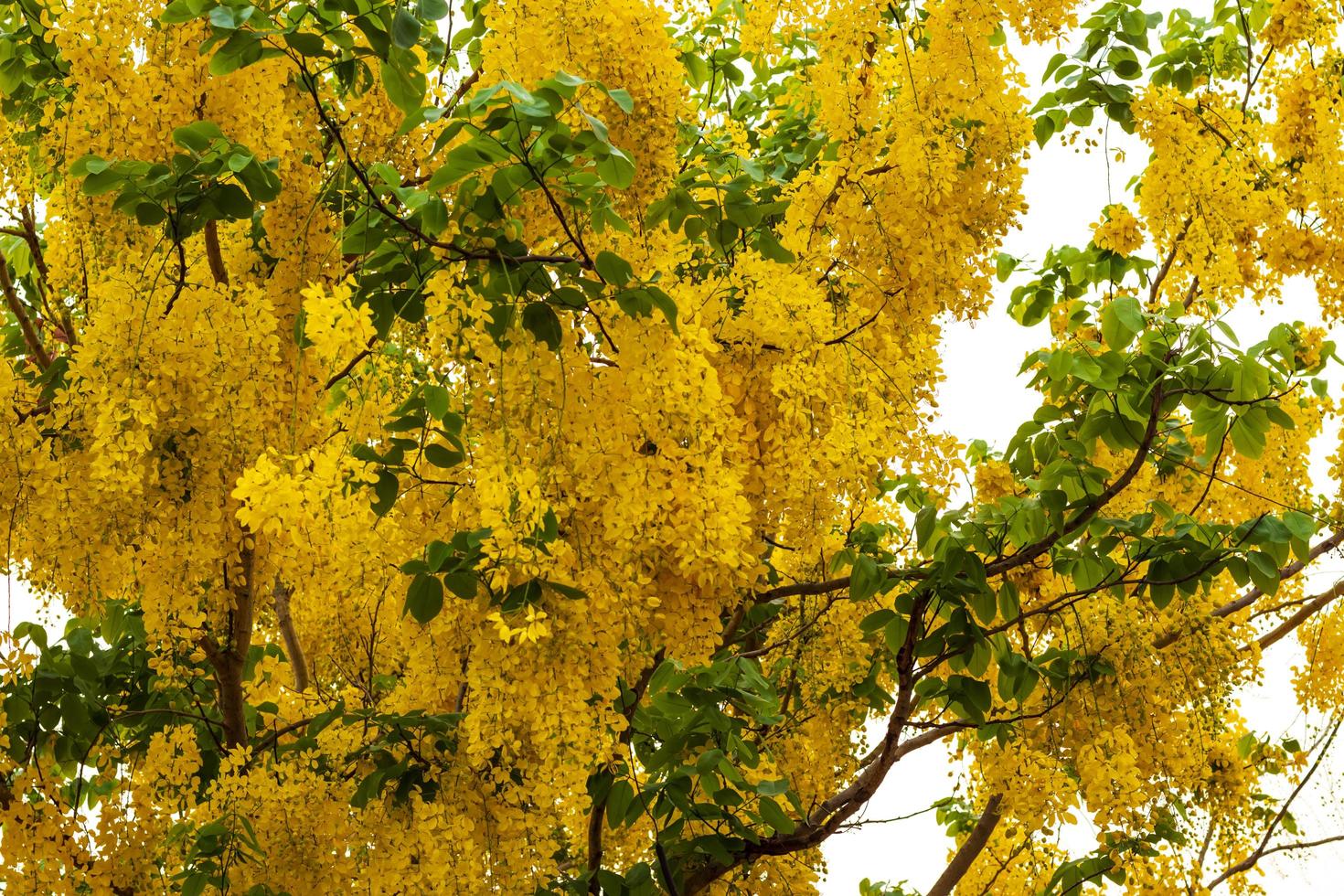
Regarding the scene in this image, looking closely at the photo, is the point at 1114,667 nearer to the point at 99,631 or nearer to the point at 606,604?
the point at 606,604

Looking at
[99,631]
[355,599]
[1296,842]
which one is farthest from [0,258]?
[1296,842]

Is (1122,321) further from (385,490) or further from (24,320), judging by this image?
(24,320)

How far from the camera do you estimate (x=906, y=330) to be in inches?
121

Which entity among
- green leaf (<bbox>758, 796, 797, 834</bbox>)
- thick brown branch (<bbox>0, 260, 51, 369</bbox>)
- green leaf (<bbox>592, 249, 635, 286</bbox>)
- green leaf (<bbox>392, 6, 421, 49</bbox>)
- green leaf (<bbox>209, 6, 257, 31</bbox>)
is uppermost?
thick brown branch (<bbox>0, 260, 51, 369</bbox>)

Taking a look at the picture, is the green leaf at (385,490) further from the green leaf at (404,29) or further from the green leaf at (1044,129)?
the green leaf at (1044,129)

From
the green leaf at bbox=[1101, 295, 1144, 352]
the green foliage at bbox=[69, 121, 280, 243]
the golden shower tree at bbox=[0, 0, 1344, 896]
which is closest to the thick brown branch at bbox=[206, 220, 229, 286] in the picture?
the golden shower tree at bbox=[0, 0, 1344, 896]

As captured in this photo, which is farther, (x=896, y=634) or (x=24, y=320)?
(x=24, y=320)

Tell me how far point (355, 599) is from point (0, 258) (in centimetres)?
Answer: 152

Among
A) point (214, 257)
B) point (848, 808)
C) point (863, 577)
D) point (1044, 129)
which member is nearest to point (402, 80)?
point (214, 257)

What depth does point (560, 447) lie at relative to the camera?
90.5 inches

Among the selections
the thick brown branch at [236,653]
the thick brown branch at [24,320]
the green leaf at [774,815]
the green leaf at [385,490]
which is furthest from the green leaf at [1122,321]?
the thick brown branch at [24,320]

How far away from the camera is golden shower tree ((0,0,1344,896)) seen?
7.52 feet

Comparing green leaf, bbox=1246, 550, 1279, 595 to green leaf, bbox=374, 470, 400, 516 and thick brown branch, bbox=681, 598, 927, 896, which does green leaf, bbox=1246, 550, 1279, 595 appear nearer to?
thick brown branch, bbox=681, 598, 927, 896

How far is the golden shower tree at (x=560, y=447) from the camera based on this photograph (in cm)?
229
